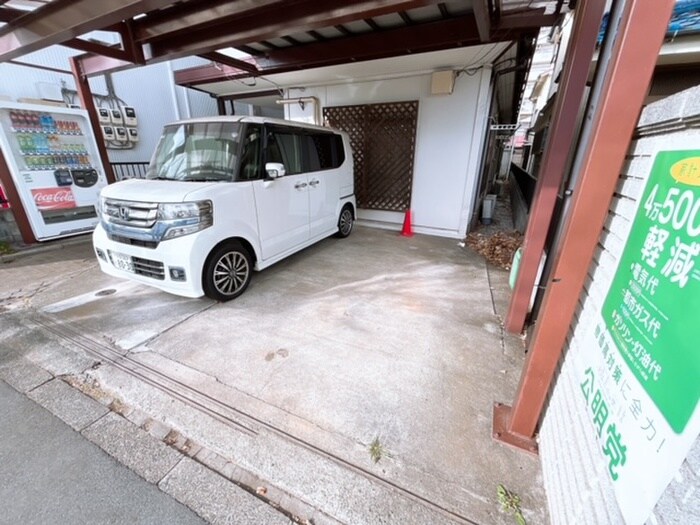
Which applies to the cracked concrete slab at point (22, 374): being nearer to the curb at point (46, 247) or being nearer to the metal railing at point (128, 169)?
the curb at point (46, 247)

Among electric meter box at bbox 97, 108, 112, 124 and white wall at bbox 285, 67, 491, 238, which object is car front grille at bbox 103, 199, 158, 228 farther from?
electric meter box at bbox 97, 108, 112, 124

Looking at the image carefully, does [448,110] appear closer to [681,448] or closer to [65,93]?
[681,448]

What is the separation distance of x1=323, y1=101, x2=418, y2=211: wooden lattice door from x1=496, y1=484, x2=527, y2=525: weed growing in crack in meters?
4.76

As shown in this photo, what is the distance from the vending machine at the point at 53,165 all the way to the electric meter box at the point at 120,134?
1868 millimetres

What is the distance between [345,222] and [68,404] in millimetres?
3989

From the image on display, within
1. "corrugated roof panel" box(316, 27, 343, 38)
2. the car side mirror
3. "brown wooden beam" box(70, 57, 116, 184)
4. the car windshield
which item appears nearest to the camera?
the car windshield

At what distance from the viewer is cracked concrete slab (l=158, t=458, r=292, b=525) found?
1.24 metres

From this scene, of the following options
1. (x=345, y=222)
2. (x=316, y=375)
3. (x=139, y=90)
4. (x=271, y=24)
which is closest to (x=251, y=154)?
(x=271, y=24)

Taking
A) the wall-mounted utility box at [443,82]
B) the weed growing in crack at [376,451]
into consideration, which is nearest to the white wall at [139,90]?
the wall-mounted utility box at [443,82]

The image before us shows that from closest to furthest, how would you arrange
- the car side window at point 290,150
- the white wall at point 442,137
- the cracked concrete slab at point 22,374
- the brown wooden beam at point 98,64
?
the cracked concrete slab at point 22,374 → the car side window at point 290,150 → the brown wooden beam at point 98,64 → the white wall at point 442,137

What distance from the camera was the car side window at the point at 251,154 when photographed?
2844 mm

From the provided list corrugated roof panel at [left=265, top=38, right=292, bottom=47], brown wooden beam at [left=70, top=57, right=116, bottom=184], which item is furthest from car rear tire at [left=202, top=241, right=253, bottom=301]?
brown wooden beam at [left=70, top=57, right=116, bottom=184]

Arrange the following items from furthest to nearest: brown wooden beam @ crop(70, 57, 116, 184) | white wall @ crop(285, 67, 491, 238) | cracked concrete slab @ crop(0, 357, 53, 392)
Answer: white wall @ crop(285, 67, 491, 238) → brown wooden beam @ crop(70, 57, 116, 184) → cracked concrete slab @ crop(0, 357, 53, 392)

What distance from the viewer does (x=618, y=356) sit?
0.94 meters
